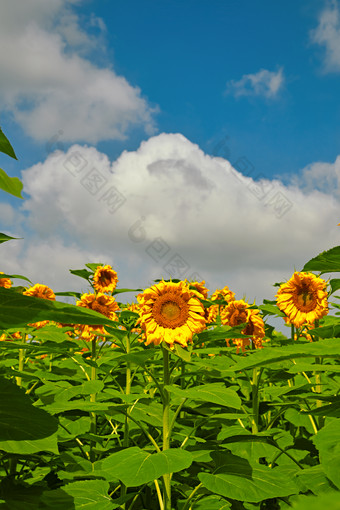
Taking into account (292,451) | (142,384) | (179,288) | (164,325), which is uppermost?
(179,288)

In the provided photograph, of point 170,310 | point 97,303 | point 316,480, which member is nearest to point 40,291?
point 97,303

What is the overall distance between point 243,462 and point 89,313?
6.78 feet

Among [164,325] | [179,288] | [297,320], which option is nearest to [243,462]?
[164,325]

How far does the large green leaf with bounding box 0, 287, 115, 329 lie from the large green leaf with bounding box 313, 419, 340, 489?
1.06m

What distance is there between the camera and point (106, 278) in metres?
7.31

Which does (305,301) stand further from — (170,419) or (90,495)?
(90,495)

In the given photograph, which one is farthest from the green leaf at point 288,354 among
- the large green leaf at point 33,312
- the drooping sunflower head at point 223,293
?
the drooping sunflower head at point 223,293

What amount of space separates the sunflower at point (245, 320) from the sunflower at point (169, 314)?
179 cm

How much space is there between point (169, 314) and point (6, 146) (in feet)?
8.81

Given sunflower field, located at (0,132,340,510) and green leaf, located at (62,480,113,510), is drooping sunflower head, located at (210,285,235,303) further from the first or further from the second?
green leaf, located at (62,480,113,510)

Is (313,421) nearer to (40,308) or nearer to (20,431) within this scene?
(20,431)

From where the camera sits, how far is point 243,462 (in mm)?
2799

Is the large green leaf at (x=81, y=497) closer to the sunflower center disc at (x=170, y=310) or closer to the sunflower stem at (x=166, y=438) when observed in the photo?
the sunflower stem at (x=166, y=438)

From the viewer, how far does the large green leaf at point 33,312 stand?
1.15 meters
